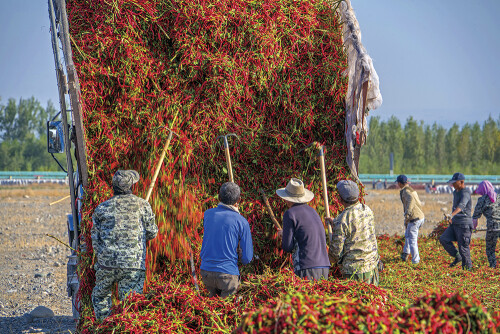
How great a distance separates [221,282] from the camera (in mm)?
4391

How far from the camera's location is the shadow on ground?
238 inches

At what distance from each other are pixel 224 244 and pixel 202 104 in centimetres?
160

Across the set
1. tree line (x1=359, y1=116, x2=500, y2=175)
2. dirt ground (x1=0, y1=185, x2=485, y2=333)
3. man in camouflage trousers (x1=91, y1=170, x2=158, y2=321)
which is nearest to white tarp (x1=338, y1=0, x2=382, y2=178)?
man in camouflage trousers (x1=91, y1=170, x2=158, y2=321)

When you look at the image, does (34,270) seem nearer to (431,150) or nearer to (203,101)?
(203,101)

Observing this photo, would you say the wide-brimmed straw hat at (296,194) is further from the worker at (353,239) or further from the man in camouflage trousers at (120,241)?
the man in camouflage trousers at (120,241)

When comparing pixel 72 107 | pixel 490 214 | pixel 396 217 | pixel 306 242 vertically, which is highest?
pixel 72 107

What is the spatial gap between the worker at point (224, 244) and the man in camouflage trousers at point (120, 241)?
0.58m

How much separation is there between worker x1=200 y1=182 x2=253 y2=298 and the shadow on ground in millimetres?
2542

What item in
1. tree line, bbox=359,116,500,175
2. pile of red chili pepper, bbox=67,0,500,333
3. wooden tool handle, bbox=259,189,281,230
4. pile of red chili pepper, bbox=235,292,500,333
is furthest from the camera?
tree line, bbox=359,116,500,175

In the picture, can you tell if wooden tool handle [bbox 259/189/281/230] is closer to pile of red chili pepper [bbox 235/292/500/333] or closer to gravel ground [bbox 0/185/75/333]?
gravel ground [bbox 0/185/75/333]

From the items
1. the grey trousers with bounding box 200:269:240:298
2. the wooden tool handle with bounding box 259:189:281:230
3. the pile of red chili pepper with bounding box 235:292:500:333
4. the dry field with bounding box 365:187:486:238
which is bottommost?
the dry field with bounding box 365:187:486:238

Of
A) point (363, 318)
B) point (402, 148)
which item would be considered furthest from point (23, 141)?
point (363, 318)

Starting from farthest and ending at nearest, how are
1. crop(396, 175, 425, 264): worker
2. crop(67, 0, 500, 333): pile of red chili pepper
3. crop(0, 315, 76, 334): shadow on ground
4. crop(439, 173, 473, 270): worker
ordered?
crop(396, 175, 425, 264): worker < crop(439, 173, 473, 270): worker < crop(0, 315, 76, 334): shadow on ground < crop(67, 0, 500, 333): pile of red chili pepper

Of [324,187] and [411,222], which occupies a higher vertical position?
[324,187]
